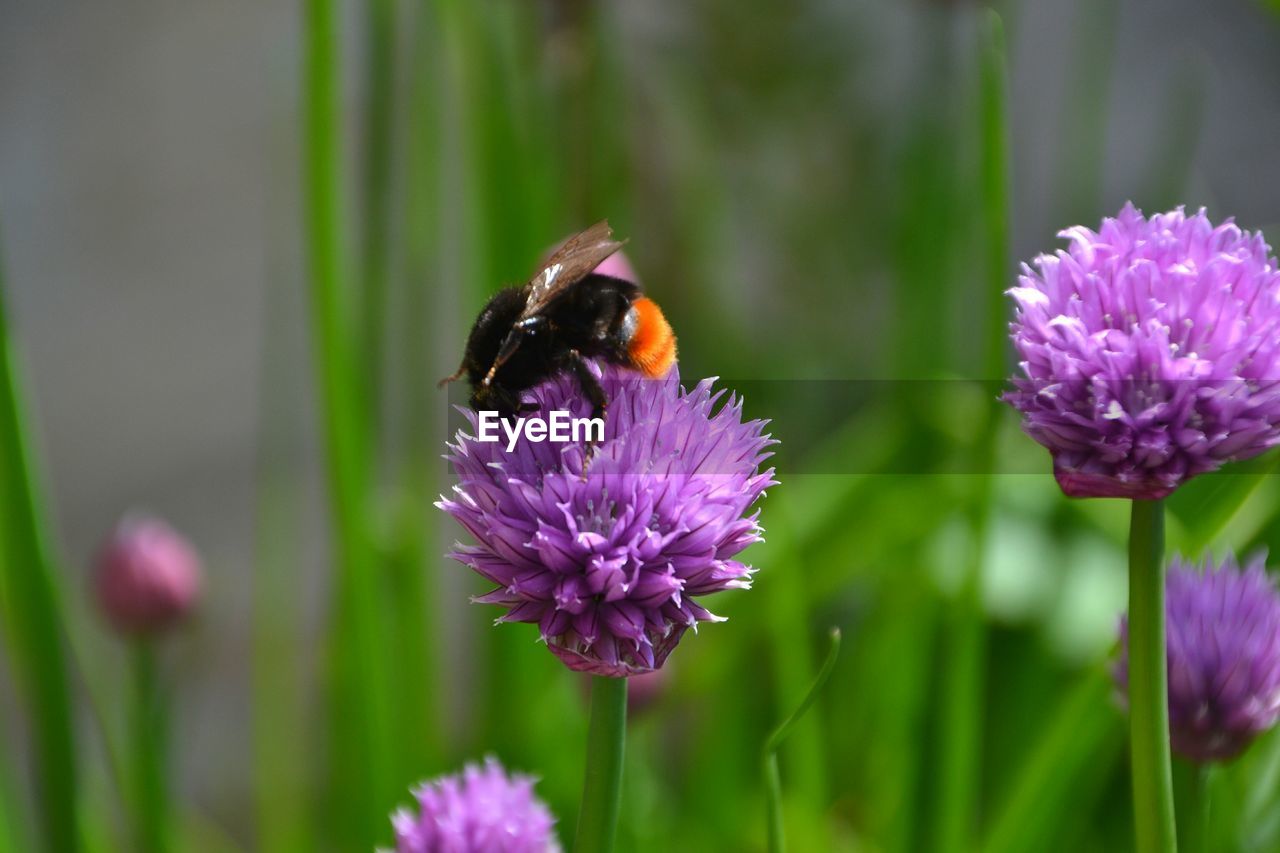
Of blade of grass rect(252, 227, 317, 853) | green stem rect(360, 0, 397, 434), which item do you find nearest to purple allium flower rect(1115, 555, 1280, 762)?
green stem rect(360, 0, 397, 434)

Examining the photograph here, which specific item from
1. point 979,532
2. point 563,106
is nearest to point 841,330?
point 563,106

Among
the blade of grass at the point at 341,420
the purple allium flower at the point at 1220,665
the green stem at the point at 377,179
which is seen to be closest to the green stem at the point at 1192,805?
the purple allium flower at the point at 1220,665

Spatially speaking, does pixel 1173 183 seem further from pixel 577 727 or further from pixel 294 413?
pixel 294 413

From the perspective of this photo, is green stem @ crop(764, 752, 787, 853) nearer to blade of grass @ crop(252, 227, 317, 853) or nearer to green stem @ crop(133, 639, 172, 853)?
green stem @ crop(133, 639, 172, 853)

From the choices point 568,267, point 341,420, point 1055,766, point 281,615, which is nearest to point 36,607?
point 341,420

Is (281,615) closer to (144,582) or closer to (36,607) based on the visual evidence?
(144,582)

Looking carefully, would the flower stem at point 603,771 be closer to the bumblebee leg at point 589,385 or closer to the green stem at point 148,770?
the bumblebee leg at point 589,385
